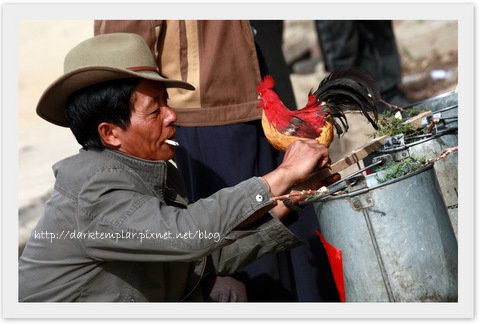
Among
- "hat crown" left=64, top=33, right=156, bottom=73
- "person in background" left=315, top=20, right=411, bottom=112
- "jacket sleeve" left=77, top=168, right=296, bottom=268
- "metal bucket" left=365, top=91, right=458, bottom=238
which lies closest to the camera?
"jacket sleeve" left=77, top=168, right=296, bottom=268

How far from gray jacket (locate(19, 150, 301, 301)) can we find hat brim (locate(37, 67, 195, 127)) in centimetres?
25

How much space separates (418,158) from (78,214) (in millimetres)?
1489

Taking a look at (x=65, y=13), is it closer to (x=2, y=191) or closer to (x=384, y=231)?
(x=2, y=191)

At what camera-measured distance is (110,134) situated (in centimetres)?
309

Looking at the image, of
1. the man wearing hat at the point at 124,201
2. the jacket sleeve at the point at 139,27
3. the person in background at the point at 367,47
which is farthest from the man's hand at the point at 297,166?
the person in background at the point at 367,47

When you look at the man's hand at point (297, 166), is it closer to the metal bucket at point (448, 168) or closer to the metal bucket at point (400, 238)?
the metal bucket at point (400, 238)

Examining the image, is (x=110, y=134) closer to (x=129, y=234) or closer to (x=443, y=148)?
(x=129, y=234)

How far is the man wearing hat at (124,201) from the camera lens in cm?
284

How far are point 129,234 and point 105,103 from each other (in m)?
0.60

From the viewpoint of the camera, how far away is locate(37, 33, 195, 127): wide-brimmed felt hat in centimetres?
295

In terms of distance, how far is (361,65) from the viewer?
8.13 m

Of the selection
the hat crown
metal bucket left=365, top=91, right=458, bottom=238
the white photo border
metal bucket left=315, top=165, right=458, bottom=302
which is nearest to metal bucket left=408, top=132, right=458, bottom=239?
metal bucket left=365, top=91, right=458, bottom=238

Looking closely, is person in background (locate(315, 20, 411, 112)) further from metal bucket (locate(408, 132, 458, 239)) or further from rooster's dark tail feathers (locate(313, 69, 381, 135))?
metal bucket (locate(408, 132, 458, 239))

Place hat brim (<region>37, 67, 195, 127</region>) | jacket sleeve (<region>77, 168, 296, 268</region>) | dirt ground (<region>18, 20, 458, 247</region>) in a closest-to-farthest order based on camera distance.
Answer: jacket sleeve (<region>77, 168, 296, 268</region>) → hat brim (<region>37, 67, 195, 127</region>) → dirt ground (<region>18, 20, 458, 247</region>)
